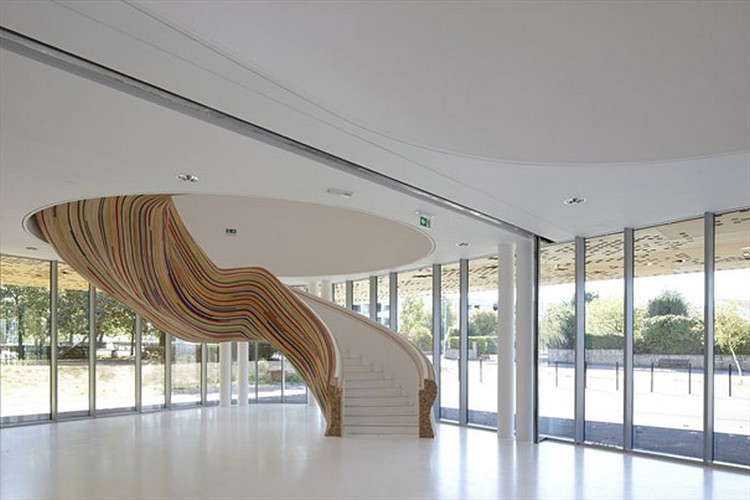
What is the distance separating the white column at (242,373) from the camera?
17.8 meters

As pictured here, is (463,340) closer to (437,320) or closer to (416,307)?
(437,320)

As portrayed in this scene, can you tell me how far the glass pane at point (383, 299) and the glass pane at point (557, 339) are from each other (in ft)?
18.0

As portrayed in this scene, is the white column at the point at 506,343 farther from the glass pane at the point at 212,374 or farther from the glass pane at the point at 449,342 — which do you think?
the glass pane at the point at 212,374

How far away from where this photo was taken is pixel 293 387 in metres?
19.7

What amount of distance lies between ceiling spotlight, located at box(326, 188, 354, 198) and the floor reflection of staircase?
226 inches

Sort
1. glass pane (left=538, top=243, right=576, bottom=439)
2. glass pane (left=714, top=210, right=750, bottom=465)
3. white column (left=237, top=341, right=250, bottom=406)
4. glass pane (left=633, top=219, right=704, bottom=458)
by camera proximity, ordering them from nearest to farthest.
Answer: glass pane (left=714, top=210, right=750, bottom=465), glass pane (left=633, top=219, right=704, bottom=458), glass pane (left=538, top=243, right=576, bottom=439), white column (left=237, top=341, right=250, bottom=406)

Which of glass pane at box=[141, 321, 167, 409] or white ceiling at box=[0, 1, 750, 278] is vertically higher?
white ceiling at box=[0, 1, 750, 278]

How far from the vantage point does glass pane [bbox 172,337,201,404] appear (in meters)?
18.0

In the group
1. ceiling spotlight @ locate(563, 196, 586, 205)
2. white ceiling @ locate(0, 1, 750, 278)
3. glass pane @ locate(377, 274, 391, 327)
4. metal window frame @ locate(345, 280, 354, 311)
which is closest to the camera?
white ceiling @ locate(0, 1, 750, 278)

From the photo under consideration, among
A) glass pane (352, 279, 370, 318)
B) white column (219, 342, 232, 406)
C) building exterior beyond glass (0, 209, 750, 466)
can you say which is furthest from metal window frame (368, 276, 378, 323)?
white column (219, 342, 232, 406)

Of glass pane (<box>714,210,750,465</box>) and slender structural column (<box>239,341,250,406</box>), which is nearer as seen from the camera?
glass pane (<box>714,210,750,465</box>)

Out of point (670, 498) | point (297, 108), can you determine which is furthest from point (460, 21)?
point (670, 498)

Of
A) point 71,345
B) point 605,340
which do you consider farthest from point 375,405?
point 71,345

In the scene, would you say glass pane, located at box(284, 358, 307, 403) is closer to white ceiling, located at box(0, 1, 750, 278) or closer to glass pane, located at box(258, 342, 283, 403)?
glass pane, located at box(258, 342, 283, 403)
